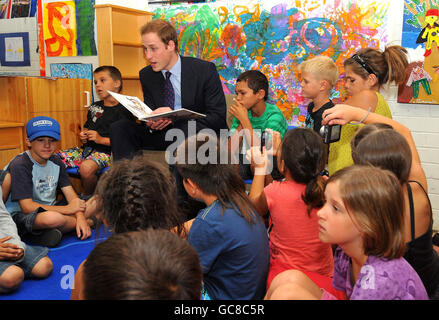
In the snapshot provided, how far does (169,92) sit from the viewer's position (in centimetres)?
282

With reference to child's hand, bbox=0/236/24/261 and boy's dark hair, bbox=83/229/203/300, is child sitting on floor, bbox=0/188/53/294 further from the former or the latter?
boy's dark hair, bbox=83/229/203/300

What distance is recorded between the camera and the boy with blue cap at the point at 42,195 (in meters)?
2.56

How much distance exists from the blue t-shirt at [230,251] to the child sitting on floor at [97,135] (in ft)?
5.83

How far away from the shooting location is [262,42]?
3.65 metres

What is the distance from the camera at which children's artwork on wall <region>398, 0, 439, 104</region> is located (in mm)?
2957

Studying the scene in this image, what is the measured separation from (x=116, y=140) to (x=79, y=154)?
0.89 metres

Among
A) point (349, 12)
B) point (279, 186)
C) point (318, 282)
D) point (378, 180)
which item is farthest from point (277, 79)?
point (378, 180)

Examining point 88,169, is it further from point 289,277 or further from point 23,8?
point 23,8

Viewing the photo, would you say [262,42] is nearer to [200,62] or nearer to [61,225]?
[200,62]

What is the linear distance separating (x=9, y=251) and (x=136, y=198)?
1002 mm

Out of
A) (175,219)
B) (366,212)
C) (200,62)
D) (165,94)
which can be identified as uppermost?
(200,62)

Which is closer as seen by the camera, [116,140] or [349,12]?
[116,140]

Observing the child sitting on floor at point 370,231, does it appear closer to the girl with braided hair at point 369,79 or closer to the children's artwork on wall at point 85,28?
the girl with braided hair at point 369,79

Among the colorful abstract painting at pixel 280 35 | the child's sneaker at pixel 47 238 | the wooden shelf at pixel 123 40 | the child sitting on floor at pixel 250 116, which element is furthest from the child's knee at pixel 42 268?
the wooden shelf at pixel 123 40
